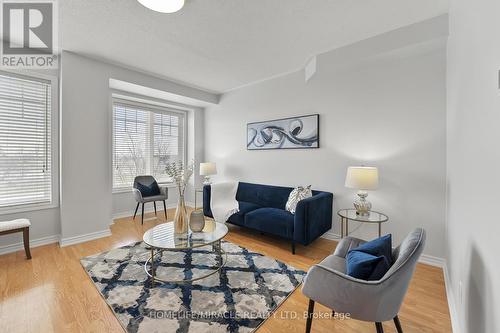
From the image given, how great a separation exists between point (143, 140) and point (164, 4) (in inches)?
131

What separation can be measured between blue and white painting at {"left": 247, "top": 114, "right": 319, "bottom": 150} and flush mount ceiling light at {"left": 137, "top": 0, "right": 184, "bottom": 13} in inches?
91.0

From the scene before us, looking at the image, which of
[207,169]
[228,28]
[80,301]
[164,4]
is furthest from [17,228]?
[228,28]

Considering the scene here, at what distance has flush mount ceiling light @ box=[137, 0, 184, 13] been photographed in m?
1.87

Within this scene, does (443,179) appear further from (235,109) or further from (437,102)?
(235,109)

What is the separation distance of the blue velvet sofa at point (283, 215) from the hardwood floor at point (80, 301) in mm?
279

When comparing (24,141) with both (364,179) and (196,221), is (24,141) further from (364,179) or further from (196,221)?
(364,179)

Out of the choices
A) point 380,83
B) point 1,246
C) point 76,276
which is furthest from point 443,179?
point 1,246

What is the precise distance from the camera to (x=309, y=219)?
2693mm

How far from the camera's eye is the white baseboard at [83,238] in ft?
9.81

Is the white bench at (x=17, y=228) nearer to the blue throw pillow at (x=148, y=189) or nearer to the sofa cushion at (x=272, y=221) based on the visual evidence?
the blue throw pillow at (x=148, y=189)

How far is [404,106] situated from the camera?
2.65 metres

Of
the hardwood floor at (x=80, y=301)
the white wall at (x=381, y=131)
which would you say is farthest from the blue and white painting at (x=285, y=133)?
the hardwood floor at (x=80, y=301)

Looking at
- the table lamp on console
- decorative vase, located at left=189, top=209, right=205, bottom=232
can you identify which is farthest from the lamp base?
decorative vase, located at left=189, top=209, right=205, bottom=232

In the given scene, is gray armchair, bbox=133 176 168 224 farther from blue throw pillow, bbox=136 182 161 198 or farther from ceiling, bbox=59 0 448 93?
ceiling, bbox=59 0 448 93
